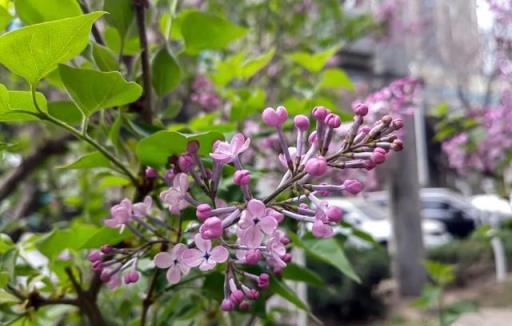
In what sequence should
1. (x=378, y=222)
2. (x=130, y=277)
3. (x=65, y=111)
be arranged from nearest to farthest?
(x=130, y=277), (x=65, y=111), (x=378, y=222)

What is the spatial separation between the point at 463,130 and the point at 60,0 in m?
1.63

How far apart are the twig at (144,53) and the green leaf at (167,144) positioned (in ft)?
0.37

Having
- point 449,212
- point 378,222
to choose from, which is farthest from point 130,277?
point 449,212

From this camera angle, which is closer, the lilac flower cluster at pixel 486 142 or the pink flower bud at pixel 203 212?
the pink flower bud at pixel 203 212

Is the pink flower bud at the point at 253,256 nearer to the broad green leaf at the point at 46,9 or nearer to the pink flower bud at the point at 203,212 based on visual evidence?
the pink flower bud at the point at 203,212

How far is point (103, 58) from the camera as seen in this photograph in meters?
0.58

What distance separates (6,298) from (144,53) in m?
0.30

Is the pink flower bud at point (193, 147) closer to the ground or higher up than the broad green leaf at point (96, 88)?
closer to the ground

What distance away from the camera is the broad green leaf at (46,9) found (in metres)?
0.53

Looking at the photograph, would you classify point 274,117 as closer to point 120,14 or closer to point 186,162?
point 186,162

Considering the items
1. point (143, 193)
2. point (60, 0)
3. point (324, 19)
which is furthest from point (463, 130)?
point (60, 0)

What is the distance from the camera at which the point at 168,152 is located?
515 millimetres

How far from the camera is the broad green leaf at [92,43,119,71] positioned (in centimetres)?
57

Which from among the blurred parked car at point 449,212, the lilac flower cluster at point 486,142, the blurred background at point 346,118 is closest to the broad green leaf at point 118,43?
the blurred background at point 346,118
